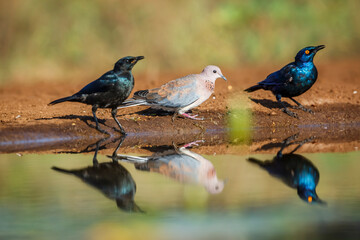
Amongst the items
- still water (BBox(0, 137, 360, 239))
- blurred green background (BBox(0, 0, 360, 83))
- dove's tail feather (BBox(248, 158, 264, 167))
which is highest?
blurred green background (BBox(0, 0, 360, 83))

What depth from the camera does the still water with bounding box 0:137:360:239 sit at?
4863 millimetres

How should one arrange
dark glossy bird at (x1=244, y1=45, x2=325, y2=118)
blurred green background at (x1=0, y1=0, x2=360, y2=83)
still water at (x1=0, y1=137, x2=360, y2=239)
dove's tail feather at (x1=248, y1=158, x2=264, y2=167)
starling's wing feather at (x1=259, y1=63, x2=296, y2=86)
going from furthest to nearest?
1. blurred green background at (x1=0, y1=0, x2=360, y2=83)
2. starling's wing feather at (x1=259, y1=63, x2=296, y2=86)
3. dark glossy bird at (x1=244, y1=45, x2=325, y2=118)
4. dove's tail feather at (x1=248, y1=158, x2=264, y2=167)
5. still water at (x1=0, y1=137, x2=360, y2=239)

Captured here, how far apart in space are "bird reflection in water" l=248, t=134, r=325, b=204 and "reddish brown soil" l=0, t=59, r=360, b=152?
1371mm

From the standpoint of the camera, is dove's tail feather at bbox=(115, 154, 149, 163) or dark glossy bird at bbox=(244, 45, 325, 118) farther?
dark glossy bird at bbox=(244, 45, 325, 118)

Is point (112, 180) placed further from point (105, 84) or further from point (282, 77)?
point (282, 77)

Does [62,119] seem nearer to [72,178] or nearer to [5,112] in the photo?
[5,112]

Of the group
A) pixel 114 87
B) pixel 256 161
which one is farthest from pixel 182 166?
pixel 114 87

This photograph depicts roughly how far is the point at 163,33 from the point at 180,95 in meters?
6.54

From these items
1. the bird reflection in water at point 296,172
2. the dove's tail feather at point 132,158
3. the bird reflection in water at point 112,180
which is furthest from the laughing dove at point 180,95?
the bird reflection in water at point 112,180

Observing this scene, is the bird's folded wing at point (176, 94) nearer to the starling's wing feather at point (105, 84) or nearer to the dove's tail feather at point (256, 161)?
the starling's wing feather at point (105, 84)

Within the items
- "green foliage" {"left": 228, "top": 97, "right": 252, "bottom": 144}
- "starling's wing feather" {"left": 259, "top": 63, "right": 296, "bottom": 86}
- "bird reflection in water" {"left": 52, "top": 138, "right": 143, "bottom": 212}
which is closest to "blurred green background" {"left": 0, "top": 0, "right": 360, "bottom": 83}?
"green foliage" {"left": 228, "top": 97, "right": 252, "bottom": 144}

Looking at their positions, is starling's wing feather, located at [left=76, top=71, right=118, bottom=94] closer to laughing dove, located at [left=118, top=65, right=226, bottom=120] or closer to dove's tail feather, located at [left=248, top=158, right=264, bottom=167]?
laughing dove, located at [left=118, top=65, right=226, bottom=120]

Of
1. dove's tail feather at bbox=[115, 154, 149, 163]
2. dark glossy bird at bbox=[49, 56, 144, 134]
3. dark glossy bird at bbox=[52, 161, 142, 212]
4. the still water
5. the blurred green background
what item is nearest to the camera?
the still water

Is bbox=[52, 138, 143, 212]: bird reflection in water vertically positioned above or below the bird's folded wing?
below
